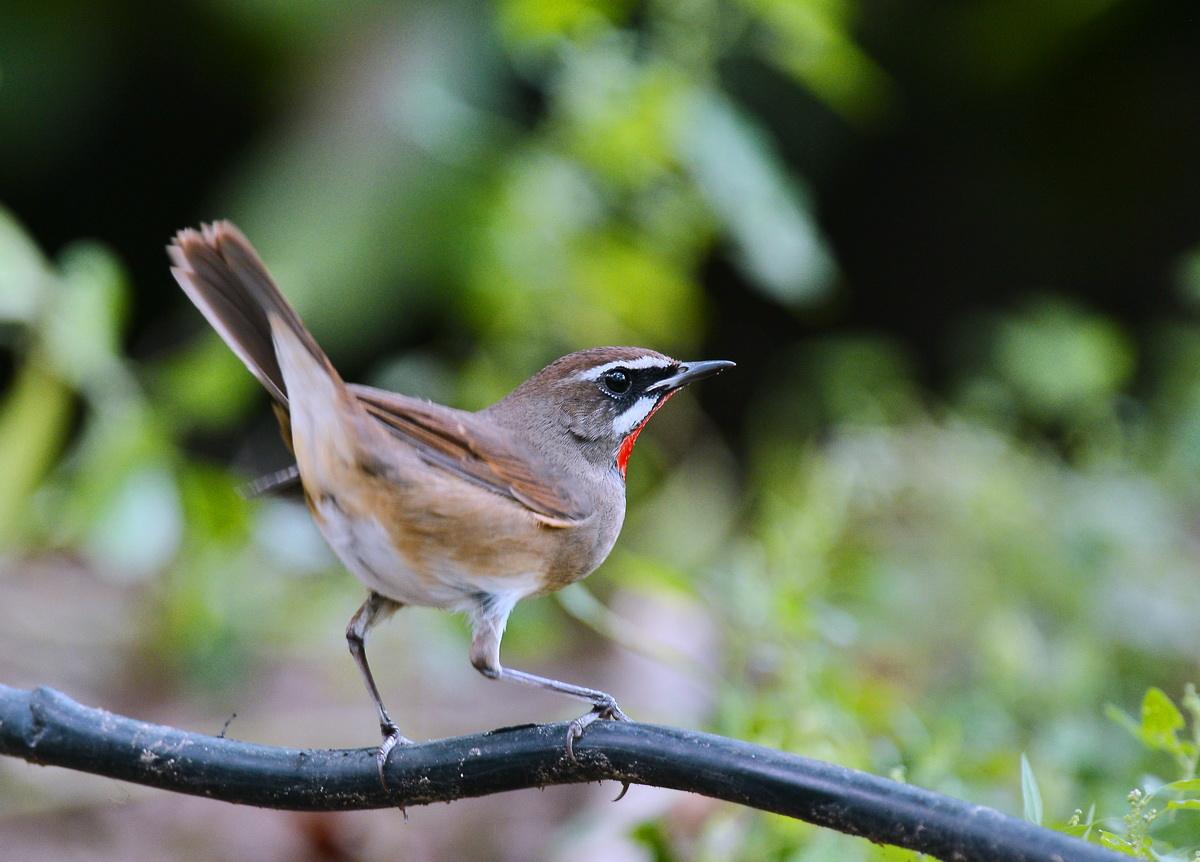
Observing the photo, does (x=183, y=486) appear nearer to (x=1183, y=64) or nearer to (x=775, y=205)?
(x=775, y=205)

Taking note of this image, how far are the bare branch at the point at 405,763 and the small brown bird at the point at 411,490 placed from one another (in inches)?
6.6

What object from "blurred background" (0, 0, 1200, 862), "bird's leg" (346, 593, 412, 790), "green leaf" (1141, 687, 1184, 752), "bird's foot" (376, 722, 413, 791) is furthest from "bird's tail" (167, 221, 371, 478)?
"green leaf" (1141, 687, 1184, 752)

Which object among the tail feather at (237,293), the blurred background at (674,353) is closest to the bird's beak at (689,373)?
the blurred background at (674,353)

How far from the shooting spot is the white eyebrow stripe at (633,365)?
2.56m

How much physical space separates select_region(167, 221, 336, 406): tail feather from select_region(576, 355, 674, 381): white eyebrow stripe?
62 cm

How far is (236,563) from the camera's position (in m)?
4.23

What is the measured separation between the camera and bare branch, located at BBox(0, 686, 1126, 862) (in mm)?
1653

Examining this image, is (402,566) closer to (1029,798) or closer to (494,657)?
(494,657)

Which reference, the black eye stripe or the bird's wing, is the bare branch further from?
the black eye stripe

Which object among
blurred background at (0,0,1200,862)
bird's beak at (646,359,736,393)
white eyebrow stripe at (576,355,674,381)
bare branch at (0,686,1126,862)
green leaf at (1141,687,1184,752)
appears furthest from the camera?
blurred background at (0,0,1200,862)

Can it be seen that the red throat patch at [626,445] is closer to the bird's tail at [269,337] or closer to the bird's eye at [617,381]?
the bird's eye at [617,381]

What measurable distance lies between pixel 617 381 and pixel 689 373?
16 centimetres

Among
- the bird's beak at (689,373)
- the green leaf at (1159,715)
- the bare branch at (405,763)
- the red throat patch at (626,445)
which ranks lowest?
the bare branch at (405,763)

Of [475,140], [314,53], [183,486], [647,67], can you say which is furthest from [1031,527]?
[314,53]
